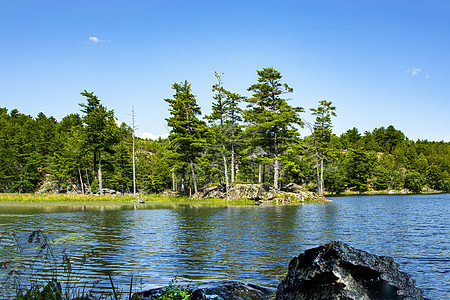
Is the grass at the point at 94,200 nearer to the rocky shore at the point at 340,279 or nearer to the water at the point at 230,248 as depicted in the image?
the water at the point at 230,248

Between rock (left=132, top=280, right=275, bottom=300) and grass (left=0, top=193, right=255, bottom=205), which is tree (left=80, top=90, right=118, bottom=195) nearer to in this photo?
grass (left=0, top=193, right=255, bottom=205)

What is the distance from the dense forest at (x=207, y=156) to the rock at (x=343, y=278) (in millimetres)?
34292

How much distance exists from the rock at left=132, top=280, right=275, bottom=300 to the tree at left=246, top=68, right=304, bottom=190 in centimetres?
3669

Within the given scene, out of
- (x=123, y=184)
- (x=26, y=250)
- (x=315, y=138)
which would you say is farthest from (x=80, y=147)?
(x=26, y=250)

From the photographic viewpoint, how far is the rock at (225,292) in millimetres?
5695

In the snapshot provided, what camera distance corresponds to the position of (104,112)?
52.6 m

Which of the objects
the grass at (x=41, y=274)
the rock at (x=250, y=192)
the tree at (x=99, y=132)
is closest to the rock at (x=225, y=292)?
the grass at (x=41, y=274)

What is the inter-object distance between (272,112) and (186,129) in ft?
43.7

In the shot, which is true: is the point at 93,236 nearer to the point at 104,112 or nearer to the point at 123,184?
the point at 104,112

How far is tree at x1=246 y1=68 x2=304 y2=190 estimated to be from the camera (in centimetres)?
4331

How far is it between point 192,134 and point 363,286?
4087 cm

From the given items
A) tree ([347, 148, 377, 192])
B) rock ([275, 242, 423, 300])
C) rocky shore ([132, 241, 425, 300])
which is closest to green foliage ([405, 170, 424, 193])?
tree ([347, 148, 377, 192])

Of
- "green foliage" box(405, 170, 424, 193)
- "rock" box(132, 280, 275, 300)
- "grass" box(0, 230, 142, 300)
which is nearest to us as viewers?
"grass" box(0, 230, 142, 300)

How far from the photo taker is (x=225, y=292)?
5898 mm
